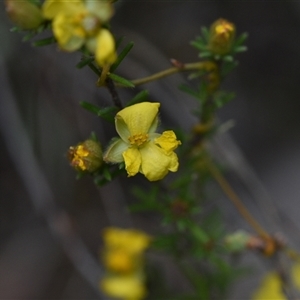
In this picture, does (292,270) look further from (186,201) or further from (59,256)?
(59,256)

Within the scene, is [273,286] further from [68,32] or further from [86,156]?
[68,32]

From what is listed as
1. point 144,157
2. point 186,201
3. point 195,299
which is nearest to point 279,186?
point 195,299

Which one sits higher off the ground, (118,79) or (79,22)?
(79,22)

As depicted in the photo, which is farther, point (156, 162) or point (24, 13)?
point (156, 162)

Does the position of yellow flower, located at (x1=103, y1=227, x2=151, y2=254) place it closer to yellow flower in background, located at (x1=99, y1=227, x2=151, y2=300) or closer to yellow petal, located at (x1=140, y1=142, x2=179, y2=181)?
yellow flower in background, located at (x1=99, y1=227, x2=151, y2=300)

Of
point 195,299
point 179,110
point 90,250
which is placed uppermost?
point 179,110

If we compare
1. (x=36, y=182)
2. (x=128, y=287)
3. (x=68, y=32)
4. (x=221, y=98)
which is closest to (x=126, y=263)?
(x=128, y=287)

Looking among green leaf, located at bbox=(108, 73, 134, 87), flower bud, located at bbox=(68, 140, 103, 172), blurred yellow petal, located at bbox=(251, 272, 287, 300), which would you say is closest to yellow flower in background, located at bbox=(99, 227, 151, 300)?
blurred yellow petal, located at bbox=(251, 272, 287, 300)
